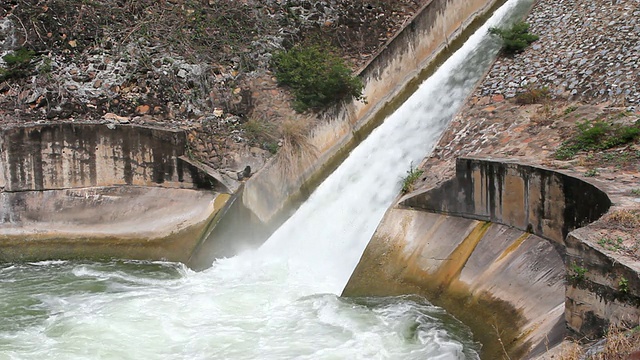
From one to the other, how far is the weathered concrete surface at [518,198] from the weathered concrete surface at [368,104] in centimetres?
323

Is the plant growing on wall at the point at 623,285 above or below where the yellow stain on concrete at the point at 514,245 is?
above

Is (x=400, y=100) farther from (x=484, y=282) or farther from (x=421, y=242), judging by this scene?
(x=484, y=282)

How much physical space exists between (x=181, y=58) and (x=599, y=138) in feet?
31.8

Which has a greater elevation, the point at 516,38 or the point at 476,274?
the point at 516,38

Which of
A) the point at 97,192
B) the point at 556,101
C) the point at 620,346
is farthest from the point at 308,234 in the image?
the point at 620,346

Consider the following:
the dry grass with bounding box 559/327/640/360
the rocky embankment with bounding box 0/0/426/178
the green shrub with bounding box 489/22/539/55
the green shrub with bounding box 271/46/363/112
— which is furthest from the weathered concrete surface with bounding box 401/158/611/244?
the green shrub with bounding box 489/22/539/55

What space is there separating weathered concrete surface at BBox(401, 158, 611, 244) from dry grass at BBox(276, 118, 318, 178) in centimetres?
326

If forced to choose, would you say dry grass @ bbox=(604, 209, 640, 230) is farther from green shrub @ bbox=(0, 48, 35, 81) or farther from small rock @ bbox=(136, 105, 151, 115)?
green shrub @ bbox=(0, 48, 35, 81)

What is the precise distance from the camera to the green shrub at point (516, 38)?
16469mm

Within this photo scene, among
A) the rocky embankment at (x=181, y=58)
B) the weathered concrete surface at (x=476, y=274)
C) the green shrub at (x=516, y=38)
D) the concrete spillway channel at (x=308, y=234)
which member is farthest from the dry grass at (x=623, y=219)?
the green shrub at (x=516, y=38)

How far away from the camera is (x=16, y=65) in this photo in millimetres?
15914

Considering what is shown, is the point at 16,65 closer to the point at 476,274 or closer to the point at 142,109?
the point at 142,109

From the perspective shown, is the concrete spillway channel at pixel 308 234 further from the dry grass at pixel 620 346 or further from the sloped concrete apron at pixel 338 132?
the dry grass at pixel 620 346

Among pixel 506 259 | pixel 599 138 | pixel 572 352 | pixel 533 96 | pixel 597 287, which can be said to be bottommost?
pixel 506 259
